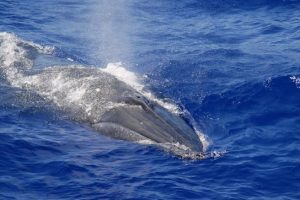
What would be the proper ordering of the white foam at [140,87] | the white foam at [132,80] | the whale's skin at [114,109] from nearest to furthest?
the whale's skin at [114,109] < the white foam at [140,87] < the white foam at [132,80]

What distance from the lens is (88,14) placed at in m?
40.9

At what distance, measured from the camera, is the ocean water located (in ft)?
54.0

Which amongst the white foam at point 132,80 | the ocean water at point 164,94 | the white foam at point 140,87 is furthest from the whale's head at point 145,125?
the white foam at point 132,80

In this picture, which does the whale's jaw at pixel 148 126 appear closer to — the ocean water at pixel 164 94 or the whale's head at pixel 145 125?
the whale's head at pixel 145 125

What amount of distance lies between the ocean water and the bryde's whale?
0.37m

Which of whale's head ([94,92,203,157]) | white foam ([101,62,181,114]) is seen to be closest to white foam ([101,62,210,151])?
white foam ([101,62,181,114])

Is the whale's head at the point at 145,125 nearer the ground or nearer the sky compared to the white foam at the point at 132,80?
nearer the ground

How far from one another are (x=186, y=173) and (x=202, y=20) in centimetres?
2245

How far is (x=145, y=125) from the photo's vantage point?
65.9ft

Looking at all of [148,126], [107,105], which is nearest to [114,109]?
[107,105]

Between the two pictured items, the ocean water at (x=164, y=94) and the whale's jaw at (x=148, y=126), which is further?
the whale's jaw at (x=148, y=126)

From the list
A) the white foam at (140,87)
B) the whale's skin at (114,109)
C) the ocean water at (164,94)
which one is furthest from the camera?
the white foam at (140,87)

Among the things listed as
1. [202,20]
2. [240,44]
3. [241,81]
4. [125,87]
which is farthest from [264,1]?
[125,87]

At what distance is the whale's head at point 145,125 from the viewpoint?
19.5m
